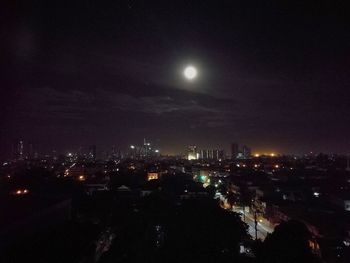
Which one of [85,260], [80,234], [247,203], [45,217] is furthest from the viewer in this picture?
[247,203]

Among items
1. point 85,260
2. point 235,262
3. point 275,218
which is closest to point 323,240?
point 235,262

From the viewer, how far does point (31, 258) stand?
14.4 meters

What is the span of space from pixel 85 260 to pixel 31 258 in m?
3.93

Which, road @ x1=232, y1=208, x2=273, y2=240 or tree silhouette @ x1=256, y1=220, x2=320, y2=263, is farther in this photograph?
road @ x1=232, y1=208, x2=273, y2=240

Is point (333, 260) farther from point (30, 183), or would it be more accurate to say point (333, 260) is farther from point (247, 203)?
point (30, 183)

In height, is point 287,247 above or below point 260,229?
above

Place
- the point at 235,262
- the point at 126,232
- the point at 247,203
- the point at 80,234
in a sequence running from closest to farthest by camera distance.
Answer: the point at 235,262 < the point at 80,234 < the point at 126,232 < the point at 247,203

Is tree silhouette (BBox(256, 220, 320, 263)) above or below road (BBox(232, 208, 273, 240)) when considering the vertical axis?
above

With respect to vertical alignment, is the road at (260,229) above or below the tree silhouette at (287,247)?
below

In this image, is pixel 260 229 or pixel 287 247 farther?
pixel 260 229

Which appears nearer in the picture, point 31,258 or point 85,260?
point 31,258

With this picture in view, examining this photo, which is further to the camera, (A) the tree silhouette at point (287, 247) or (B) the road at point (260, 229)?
(B) the road at point (260, 229)

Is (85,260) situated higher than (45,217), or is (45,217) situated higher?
(45,217)

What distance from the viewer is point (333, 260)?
20047 mm
